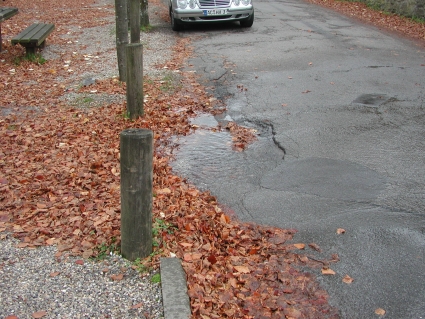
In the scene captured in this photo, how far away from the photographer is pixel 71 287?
3.35 meters

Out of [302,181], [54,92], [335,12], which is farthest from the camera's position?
[335,12]

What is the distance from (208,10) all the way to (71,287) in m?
11.0

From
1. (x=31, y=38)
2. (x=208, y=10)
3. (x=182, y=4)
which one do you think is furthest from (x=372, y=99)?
(x=182, y=4)

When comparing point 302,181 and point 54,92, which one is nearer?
point 302,181

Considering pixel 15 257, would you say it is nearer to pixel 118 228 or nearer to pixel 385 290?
pixel 118 228

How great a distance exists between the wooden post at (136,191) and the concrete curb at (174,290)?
0.23 metres

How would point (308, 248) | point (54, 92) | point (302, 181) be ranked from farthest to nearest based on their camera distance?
point (54, 92) < point (302, 181) < point (308, 248)

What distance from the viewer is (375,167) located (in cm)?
537

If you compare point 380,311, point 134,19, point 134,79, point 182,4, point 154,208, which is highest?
point 134,19

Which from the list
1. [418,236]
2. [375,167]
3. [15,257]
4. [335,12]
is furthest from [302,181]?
[335,12]

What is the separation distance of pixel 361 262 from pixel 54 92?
629 cm

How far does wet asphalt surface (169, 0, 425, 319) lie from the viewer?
147 inches

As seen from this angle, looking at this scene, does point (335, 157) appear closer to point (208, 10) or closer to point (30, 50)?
point (30, 50)

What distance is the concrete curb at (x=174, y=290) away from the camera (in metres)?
3.10
